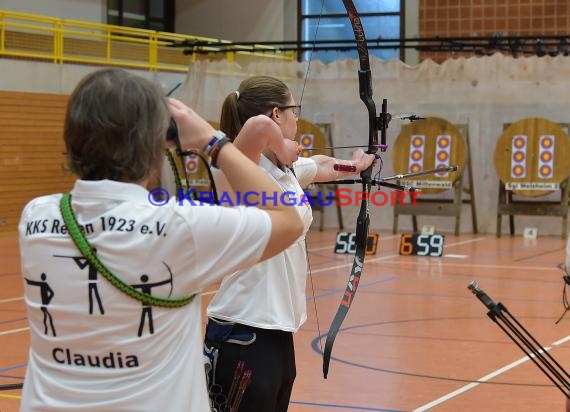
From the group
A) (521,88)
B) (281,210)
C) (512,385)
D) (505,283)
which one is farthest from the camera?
(521,88)

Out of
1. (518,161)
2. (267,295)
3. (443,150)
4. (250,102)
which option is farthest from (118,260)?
(443,150)

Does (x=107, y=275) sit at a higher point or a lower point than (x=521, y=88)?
lower

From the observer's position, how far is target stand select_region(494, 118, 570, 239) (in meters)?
10.6

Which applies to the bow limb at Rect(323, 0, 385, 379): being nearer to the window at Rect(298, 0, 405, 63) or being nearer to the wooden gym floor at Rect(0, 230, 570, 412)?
the wooden gym floor at Rect(0, 230, 570, 412)

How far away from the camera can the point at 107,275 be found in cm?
129

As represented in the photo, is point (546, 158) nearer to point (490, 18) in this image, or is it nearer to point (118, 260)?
point (490, 18)

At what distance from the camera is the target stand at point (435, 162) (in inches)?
429

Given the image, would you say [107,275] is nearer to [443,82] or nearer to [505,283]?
[505,283]

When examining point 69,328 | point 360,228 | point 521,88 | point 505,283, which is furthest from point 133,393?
point 521,88

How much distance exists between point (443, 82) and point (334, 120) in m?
1.40

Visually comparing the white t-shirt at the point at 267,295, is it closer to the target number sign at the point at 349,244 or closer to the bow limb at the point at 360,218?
the bow limb at the point at 360,218

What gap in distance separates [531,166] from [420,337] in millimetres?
6079

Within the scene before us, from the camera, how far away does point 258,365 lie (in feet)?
6.88

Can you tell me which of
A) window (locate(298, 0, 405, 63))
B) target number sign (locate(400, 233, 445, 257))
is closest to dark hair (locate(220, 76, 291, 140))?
target number sign (locate(400, 233, 445, 257))
